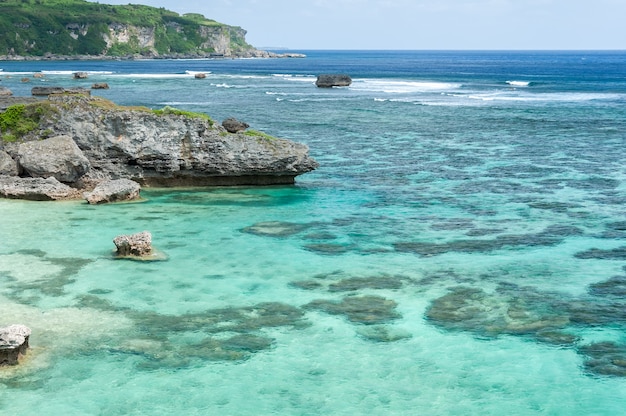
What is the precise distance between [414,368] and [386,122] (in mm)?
47502

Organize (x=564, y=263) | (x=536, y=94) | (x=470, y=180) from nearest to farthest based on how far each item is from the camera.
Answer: (x=564, y=263) → (x=470, y=180) → (x=536, y=94)

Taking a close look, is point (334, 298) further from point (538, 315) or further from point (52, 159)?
point (52, 159)

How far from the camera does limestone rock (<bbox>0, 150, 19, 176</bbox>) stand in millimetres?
30500

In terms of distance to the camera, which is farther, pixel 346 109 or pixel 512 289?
pixel 346 109

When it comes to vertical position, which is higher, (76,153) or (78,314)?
(76,153)

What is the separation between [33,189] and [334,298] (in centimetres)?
1588

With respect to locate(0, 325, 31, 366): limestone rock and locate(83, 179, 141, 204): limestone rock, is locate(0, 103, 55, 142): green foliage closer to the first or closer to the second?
locate(83, 179, 141, 204): limestone rock

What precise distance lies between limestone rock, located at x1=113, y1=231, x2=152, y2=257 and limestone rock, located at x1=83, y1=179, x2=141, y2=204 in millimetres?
7564

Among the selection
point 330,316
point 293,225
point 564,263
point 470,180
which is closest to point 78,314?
point 330,316

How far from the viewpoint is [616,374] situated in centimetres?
1476

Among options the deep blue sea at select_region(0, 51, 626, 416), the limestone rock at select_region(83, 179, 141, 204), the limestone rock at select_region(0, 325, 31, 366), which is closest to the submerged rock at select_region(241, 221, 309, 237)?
the deep blue sea at select_region(0, 51, 626, 416)

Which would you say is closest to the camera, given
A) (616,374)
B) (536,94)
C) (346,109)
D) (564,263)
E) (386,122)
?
(616,374)

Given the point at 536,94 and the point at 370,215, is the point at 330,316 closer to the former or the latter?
the point at 370,215

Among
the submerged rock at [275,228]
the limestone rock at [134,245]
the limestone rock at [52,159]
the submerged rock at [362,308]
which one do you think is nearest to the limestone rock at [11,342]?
the submerged rock at [362,308]
